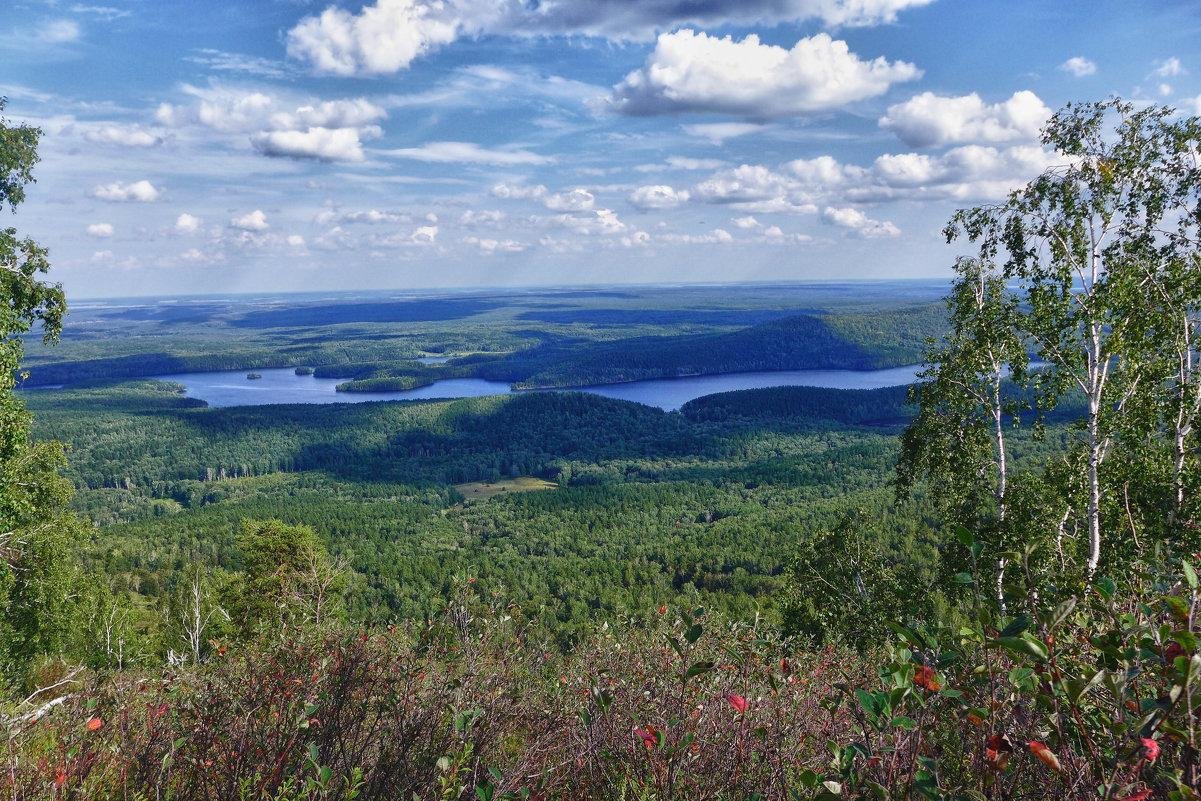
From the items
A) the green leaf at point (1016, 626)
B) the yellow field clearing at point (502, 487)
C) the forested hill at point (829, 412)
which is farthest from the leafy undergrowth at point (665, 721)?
the forested hill at point (829, 412)

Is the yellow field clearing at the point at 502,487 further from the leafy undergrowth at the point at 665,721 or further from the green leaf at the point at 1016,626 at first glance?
the green leaf at the point at 1016,626

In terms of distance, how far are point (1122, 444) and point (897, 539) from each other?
5955 cm

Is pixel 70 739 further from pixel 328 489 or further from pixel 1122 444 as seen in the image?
pixel 328 489

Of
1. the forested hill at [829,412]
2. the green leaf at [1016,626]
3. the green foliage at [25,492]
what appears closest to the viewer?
the green leaf at [1016,626]

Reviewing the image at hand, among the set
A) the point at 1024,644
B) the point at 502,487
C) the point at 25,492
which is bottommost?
the point at 502,487

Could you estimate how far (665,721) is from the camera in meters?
4.55

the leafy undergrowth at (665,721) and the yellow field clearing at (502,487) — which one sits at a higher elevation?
the leafy undergrowth at (665,721)

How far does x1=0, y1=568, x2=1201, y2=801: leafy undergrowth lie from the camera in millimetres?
2410

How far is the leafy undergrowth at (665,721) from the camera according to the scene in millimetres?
2410

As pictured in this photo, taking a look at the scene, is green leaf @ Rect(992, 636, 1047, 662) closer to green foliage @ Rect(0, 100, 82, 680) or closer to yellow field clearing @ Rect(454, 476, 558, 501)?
green foliage @ Rect(0, 100, 82, 680)

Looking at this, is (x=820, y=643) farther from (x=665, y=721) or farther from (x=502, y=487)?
(x=502, y=487)

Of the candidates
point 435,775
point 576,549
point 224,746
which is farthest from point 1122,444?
point 576,549

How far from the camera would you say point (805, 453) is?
492ft

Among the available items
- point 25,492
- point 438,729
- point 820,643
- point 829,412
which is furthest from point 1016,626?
point 829,412
